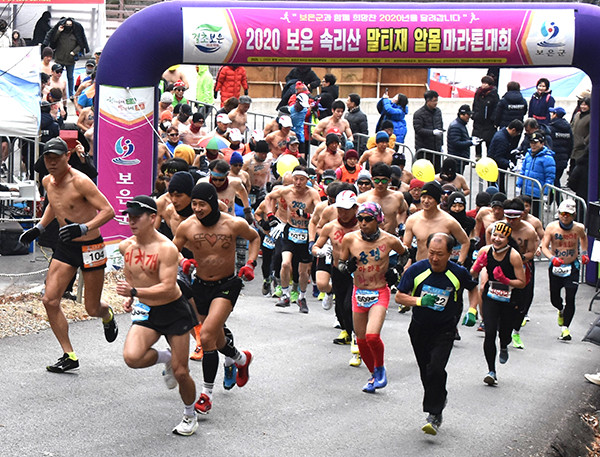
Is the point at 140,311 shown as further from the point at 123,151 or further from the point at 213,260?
the point at 123,151

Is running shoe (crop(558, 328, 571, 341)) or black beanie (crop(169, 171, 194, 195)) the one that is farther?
running shoe (crop(558, 328, 571, 341))

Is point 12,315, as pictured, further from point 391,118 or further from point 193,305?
point 391,118

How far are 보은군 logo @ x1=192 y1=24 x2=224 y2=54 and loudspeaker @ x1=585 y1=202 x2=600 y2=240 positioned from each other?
5447mm

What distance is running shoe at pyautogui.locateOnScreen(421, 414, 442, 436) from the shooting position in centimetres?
956

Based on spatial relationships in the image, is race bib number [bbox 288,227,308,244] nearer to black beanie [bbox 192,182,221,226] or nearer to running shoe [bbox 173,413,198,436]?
black beanie [bbox 192,182,221,226]

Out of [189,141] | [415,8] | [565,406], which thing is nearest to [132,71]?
[189,141]

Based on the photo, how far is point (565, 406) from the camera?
11156mm

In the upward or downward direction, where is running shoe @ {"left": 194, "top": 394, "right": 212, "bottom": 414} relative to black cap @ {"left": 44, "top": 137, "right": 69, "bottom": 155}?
downward

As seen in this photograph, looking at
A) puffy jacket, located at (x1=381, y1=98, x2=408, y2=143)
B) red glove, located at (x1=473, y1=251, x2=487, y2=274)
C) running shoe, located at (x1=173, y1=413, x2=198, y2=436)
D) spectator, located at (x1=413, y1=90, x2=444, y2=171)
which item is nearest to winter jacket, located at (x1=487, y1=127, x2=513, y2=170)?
spectator, located at (x1=413, y1=90, x2=444, y2=171)

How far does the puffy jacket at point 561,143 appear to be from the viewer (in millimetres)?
20922

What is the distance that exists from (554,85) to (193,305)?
18801mm

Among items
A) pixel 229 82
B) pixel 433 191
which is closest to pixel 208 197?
pixel 433 191

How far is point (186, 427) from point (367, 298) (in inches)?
99.9

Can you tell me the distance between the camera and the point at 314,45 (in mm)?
15648
